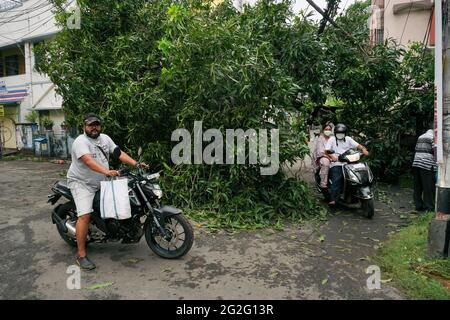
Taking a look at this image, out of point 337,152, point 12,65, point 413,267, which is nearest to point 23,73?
point 12,65

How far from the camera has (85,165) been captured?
163 inches

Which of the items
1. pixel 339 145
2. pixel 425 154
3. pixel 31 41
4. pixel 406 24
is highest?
pixel 31 41

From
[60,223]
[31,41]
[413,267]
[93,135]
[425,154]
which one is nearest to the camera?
[413,267]

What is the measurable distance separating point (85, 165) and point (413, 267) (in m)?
3.88

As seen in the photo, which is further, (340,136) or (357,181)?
(340,136)

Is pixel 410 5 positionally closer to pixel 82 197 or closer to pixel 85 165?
pixel 85 165

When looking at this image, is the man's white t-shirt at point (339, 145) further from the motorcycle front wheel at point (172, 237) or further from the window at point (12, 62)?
the window at point (12, 62)

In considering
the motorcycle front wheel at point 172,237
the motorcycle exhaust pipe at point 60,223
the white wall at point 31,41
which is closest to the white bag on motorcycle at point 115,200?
the motorcycle front wheel at point 172,237

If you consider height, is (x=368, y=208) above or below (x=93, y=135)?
below

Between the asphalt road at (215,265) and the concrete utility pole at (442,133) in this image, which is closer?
the asphalt road at (215,265)

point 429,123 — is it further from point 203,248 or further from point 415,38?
point 203,248

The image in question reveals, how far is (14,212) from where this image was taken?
6523mm

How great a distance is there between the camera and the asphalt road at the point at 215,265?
350 cm

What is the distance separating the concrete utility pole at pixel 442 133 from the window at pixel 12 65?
20.7 metres
